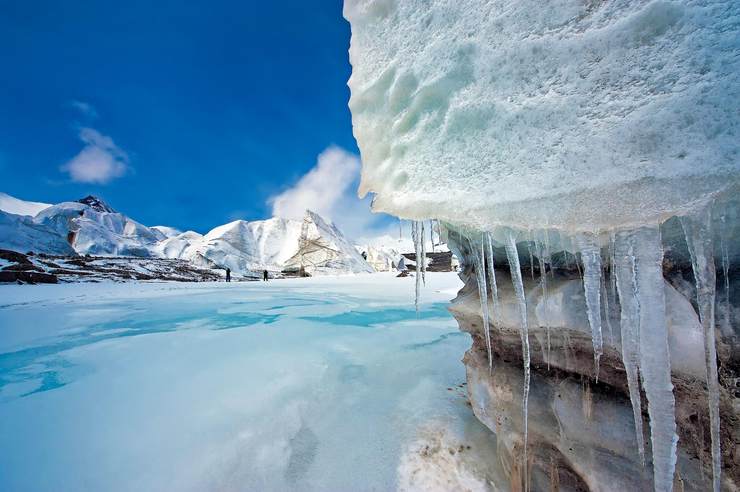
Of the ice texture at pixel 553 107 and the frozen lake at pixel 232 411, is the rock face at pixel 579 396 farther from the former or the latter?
the ice texture at pixel 553 107

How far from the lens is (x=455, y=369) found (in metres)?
4.40

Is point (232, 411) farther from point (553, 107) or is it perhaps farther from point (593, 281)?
point (553, 107)

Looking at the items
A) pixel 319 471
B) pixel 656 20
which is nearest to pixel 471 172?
pixel 656 20

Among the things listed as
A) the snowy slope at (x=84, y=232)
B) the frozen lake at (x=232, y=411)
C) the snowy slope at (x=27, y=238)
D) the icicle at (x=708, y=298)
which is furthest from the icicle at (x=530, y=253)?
the snowy slope at (x=84, y=232)

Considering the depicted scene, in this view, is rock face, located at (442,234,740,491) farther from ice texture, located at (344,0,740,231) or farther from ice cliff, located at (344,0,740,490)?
ice texture, located at (344,0,740,231)

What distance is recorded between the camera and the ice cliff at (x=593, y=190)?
1.33 metres

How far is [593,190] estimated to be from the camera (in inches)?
59.1

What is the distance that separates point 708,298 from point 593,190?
2.33 ft

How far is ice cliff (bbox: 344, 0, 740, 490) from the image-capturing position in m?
1.33

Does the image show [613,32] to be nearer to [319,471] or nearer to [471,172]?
[471,172]

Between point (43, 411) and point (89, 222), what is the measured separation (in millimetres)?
57582

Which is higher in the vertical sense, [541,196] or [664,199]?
[541,196]

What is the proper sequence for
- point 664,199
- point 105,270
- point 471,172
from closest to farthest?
point 664,199 → point 471,172 → point 105,270

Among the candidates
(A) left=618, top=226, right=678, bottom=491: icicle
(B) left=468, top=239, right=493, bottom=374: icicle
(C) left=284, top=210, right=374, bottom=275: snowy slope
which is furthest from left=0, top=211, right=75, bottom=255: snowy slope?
(A) left=618, top=226, right=678, bottom=491: icicle
